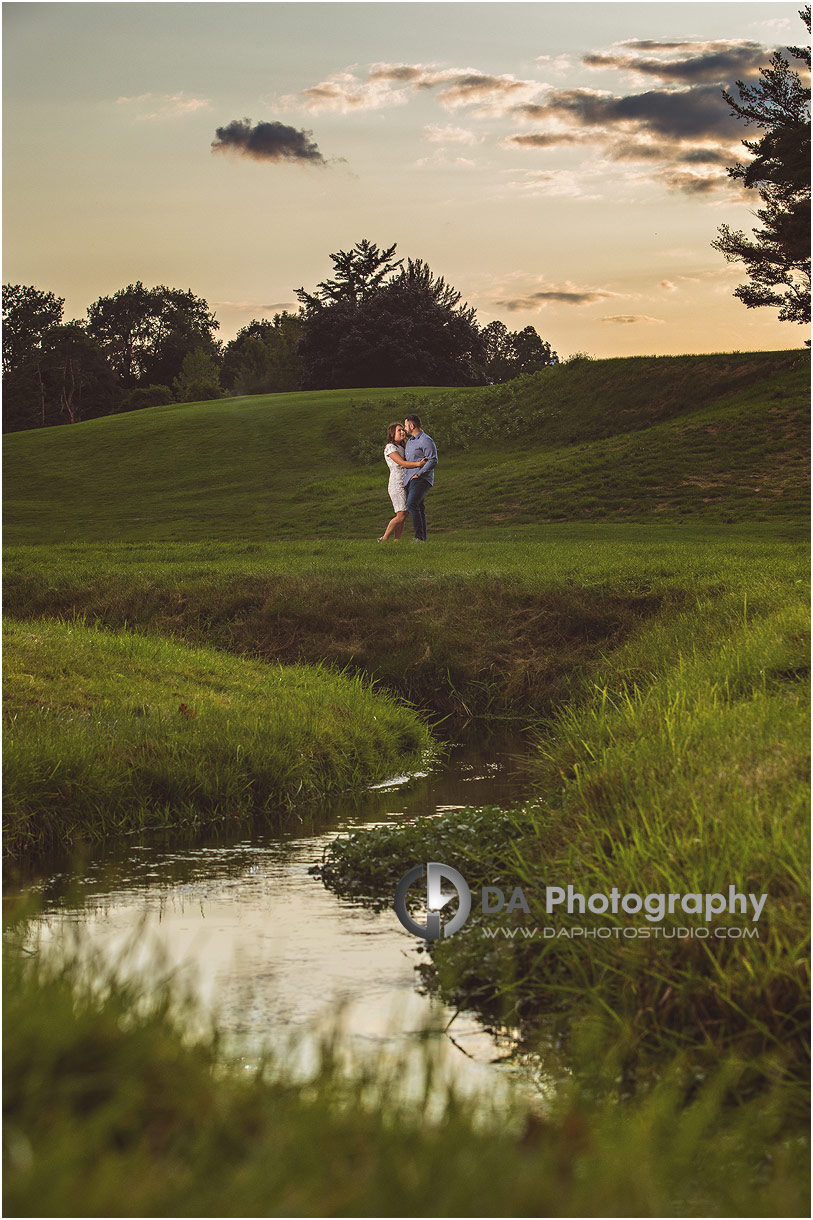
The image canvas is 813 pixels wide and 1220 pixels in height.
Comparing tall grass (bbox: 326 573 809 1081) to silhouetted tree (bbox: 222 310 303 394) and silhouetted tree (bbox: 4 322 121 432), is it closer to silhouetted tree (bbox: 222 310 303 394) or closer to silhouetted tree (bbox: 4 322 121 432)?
silhouetted tree (bbox: 222 310 303 394)

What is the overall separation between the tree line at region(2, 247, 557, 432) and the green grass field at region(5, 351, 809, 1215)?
31.0 meters

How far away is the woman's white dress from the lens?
20.1 metres

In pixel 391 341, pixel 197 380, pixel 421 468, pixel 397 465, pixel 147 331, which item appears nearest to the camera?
pixel 421 468

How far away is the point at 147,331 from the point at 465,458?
61.7 m

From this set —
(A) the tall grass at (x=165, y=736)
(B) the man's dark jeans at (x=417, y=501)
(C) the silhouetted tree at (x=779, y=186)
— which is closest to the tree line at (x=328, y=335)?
(C) the silhouetted tree at (x=779, y=186)

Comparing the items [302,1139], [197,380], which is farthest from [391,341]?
[302,1139]

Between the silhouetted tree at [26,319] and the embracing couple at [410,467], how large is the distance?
2157 inches

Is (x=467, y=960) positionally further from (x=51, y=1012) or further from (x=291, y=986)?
(x=51, y=1012)

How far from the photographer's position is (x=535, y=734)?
11055 mm

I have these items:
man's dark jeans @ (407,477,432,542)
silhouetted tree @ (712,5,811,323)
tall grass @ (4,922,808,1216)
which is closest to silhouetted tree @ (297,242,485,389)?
silhouetted tree @ (712,5,811,323)

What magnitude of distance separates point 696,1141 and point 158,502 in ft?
103

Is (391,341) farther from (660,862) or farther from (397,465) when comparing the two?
(660,862)

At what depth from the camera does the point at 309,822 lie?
853cm

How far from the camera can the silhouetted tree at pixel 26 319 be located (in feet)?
237
